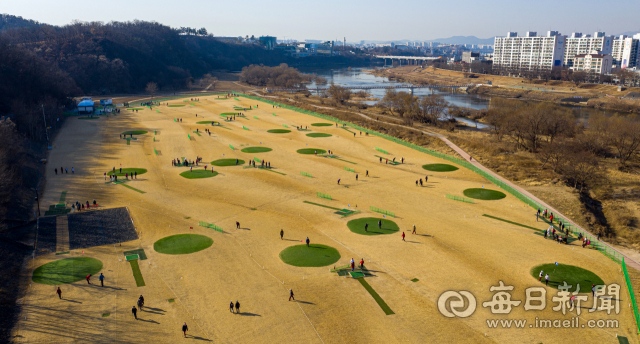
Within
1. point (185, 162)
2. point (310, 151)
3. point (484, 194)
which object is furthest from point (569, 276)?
point (185, 162)

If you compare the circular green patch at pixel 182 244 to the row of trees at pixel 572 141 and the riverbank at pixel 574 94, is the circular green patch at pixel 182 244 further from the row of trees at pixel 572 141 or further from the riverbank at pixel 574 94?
the riverbank at pixel 574 94

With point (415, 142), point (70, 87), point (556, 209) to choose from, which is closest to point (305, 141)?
point (415, 142)

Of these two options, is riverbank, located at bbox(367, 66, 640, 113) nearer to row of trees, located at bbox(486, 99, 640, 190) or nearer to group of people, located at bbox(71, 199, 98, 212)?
row of trees, located at bbox(486, 99, 640, 190)

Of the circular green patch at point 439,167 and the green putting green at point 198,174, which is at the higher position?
the circular green patch at point 439,167

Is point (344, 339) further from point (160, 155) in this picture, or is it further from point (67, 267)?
point (160, 155)

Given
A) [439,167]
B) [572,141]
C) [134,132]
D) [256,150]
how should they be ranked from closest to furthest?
[439,167]
[572,141]
[256,150]
[134,132]

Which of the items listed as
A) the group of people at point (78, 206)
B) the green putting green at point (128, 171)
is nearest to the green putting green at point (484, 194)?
the group of people at point (78, 206)

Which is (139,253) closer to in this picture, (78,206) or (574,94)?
(78,206)
